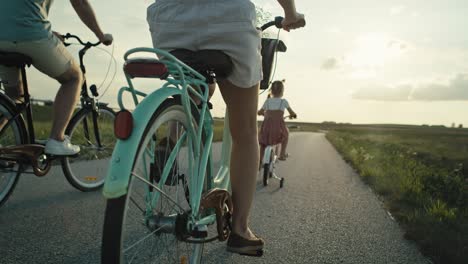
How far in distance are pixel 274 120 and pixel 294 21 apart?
4464 mm

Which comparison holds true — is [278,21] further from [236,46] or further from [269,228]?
[269,228]

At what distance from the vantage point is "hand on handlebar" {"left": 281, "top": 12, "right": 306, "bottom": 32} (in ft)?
8.58

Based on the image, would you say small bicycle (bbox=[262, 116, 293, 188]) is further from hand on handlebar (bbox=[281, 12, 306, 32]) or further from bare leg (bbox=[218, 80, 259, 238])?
hand on handlebar (bbox=[281, 12, 306, 32])

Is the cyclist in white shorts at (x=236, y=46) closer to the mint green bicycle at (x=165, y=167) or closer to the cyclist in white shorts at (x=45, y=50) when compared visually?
the mint green bicycle at (x=165, y=167)

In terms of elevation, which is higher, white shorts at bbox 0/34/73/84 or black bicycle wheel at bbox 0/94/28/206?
white shorts at bbox 0/34/73/84

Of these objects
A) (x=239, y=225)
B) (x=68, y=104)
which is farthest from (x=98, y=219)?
(x=239, y=225)

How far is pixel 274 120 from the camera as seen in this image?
278 inches

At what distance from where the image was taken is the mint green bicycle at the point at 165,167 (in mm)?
1571

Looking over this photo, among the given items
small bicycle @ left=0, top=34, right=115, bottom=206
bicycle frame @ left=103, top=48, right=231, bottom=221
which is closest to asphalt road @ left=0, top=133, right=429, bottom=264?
small bicycle @ left=0, top=34, right=115, bottom=206

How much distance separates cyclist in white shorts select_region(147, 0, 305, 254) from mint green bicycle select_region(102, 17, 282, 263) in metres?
0.08

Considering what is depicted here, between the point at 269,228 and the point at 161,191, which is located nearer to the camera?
the point at 161,191

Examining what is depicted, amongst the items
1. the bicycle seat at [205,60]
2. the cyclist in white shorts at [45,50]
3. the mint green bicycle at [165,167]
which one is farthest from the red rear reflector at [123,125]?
the cyclist in white shorts at [45,50]

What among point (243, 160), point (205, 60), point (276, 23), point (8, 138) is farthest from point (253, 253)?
A: point (8, 138)

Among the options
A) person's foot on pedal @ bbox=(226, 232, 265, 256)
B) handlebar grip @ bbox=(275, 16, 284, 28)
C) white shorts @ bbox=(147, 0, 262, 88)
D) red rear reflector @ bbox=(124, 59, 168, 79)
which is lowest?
person's foot on pedal @ bbox=(226, 232, 265, 256)
